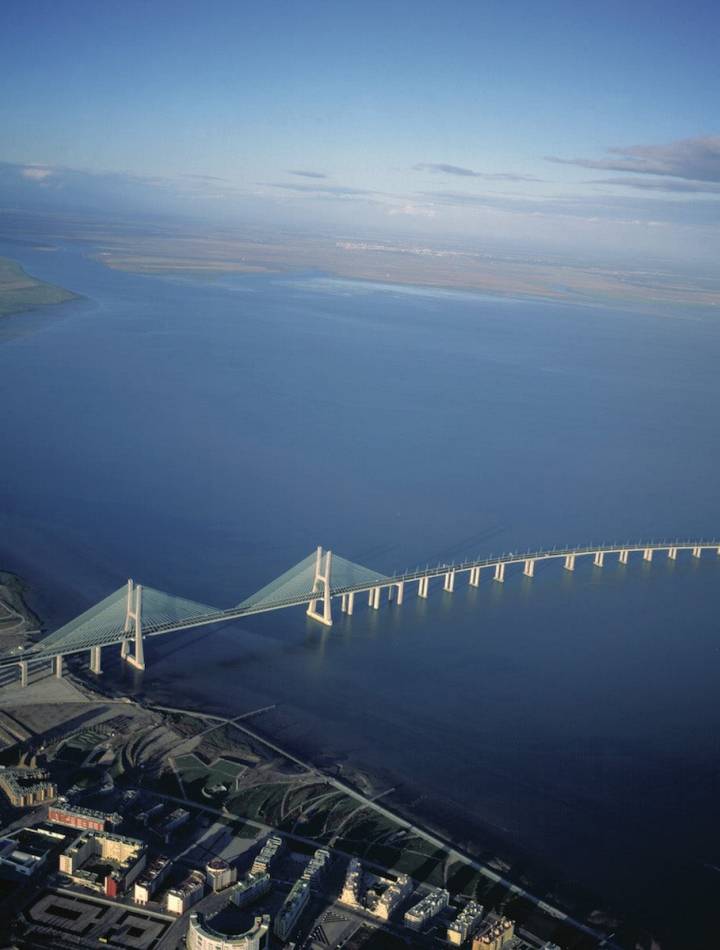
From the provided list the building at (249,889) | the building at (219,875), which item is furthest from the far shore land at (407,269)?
the building at (249,889)

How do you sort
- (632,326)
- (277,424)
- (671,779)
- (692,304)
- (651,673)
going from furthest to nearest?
1. (692,304)
2. (632,326)
3. (277,424)
4. (651,673)
5. (671,779)

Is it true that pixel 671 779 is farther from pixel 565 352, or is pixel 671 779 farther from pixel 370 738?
pixel 565 352

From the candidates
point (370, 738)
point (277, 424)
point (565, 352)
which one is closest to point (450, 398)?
point (277, 424)

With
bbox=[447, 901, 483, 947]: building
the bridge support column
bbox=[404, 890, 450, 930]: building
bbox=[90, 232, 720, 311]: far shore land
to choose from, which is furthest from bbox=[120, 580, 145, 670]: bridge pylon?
bbox=[90, 232, 720, 311]: far shore land

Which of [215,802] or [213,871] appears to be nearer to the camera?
[213,871]

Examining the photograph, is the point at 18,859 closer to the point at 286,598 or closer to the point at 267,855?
the point at 267,855

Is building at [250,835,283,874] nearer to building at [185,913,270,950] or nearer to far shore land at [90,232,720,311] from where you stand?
building at [185,913,270,950]

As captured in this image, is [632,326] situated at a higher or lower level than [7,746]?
higher

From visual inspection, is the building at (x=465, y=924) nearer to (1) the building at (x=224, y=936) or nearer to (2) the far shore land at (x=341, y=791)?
(2) the far shore land at (x=341, y=791)
